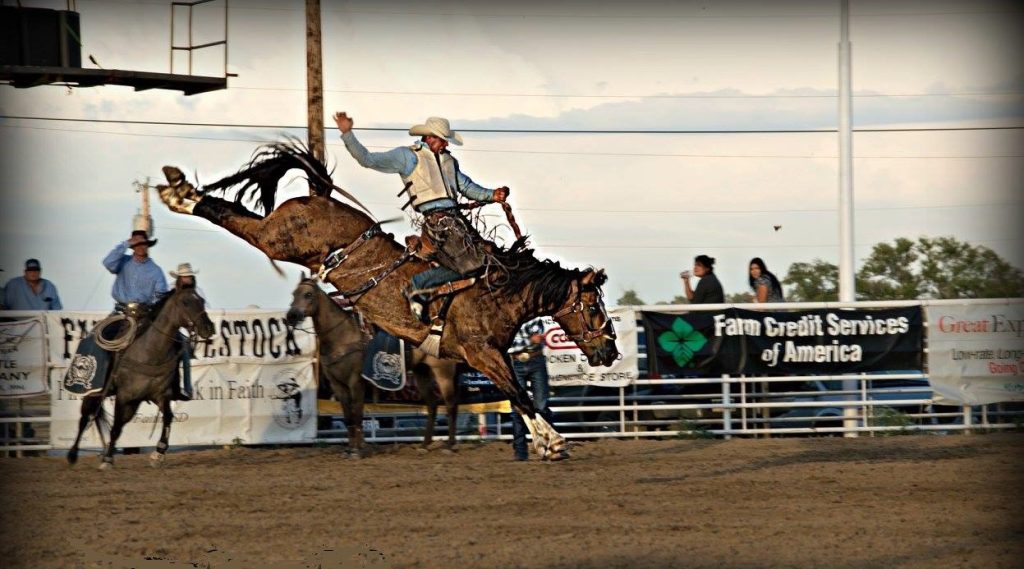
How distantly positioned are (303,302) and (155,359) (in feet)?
5.60

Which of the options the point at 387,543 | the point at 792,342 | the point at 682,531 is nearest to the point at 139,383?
the point at 387,543

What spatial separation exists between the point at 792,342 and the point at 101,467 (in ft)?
28.1

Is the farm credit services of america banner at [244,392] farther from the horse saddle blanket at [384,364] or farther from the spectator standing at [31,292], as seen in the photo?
the spectator standing at [31,292]

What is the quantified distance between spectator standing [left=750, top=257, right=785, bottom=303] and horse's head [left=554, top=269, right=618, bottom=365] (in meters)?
6.68

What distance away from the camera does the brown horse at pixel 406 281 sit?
35.4 feet

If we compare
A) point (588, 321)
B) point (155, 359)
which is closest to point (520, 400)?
point (588, 321)

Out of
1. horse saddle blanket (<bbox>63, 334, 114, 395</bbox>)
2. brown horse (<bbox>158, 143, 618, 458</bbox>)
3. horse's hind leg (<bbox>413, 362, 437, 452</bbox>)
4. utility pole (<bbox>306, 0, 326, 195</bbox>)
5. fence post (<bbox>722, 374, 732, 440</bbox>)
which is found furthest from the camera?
utility pole (<bbox>306, 0, 326, 195</bbox>)

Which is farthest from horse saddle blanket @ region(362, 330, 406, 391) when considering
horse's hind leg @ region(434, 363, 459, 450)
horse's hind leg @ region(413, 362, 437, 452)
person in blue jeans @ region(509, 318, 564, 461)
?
person in blue jeans @ region(509, 318, 564, 461)

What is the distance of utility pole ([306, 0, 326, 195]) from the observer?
17.7 metres

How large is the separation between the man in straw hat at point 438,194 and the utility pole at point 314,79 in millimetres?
6818

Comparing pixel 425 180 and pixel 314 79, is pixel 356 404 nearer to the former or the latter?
pixel 425 180

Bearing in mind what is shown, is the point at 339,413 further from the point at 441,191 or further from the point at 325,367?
Result: the point at 441,191

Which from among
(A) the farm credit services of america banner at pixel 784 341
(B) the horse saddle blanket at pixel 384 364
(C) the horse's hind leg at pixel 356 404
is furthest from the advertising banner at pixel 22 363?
(A) the farm credit services of america banner at pixel 784 341

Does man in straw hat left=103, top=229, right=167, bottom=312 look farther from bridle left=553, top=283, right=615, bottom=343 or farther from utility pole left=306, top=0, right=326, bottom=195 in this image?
bridle left=553, top=283, right=615, bottom=343
